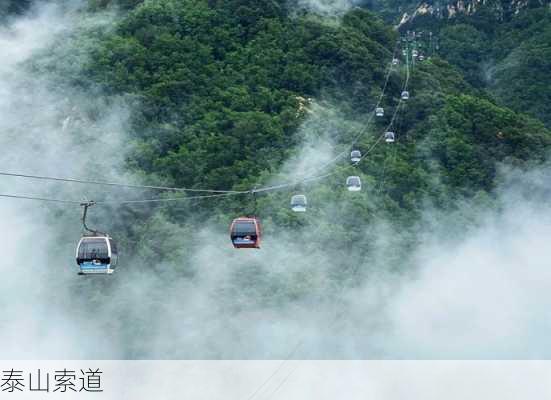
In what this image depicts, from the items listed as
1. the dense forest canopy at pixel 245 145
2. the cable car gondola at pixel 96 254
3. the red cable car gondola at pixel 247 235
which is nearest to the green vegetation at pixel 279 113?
the dense forest canopy at pixel 245 145

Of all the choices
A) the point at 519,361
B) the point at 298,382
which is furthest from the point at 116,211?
the point at 519,361

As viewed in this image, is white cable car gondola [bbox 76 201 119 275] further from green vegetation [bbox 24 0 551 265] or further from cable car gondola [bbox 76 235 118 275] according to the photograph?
green vegetation [bbox 24 0 551 265]

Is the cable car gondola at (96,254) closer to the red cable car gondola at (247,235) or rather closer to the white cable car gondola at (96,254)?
the white cable car gondola at (96,254)

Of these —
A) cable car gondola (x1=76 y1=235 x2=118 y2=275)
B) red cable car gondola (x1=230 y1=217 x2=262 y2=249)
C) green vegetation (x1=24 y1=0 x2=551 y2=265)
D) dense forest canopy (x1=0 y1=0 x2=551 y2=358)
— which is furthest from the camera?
green vegetation (x1=24 y1=0 x2=551 y2=265)

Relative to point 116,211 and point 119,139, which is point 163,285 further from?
point 119,139

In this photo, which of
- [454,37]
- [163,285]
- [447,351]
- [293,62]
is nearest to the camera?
[163,285]

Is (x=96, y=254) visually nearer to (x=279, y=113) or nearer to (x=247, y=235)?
(x=247, y=235)

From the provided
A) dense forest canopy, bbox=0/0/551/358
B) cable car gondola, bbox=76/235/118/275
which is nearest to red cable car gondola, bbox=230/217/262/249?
cable car gondola, bbox=76/235/118/275

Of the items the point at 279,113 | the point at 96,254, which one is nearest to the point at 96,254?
the point at 96,254
